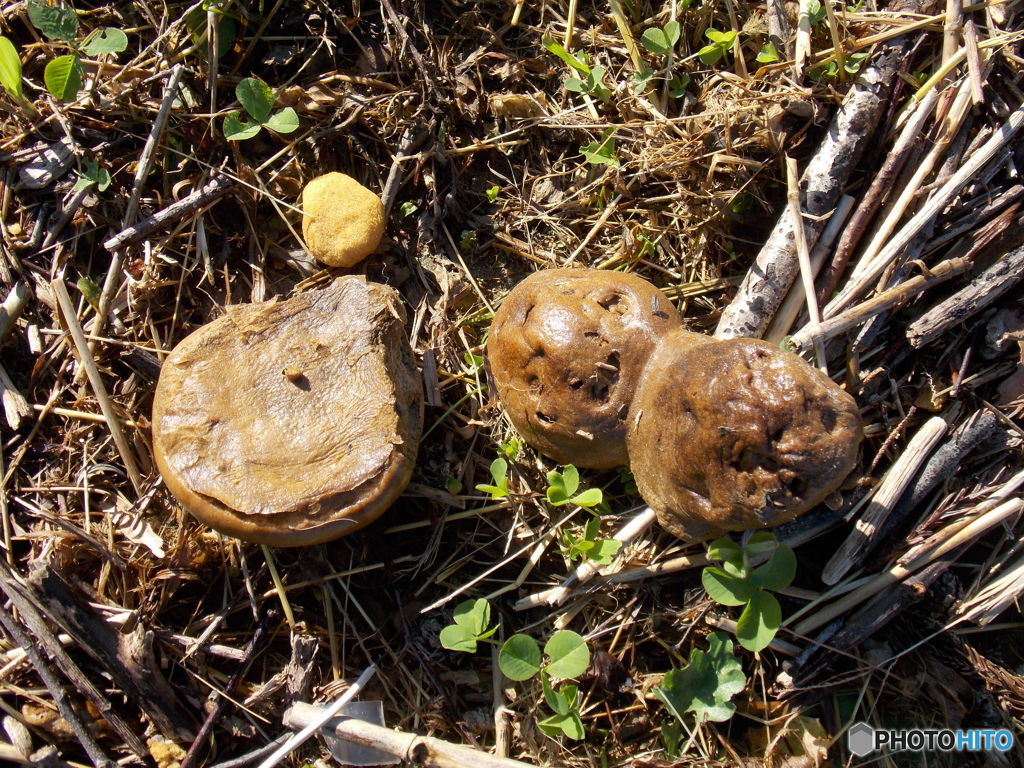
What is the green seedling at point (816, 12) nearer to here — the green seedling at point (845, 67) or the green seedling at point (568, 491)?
the green seedling at point (845, 67)

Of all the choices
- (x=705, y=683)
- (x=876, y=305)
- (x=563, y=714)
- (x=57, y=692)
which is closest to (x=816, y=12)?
(x=876, y=305)

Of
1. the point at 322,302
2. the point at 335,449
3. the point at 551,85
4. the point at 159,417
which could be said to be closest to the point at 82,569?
the point at 159,417

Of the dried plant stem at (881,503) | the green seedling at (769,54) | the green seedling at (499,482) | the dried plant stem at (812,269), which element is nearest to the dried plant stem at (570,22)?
the green seedling at (769,54)

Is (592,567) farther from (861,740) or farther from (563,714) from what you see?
(861,740)

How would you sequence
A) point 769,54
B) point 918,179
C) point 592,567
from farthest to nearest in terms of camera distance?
point 769,54
point 592,567
point 918,179

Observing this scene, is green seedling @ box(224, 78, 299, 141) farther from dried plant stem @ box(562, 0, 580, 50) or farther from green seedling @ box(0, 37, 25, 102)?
dried plant stem @ box(562, 0, 580, 50)

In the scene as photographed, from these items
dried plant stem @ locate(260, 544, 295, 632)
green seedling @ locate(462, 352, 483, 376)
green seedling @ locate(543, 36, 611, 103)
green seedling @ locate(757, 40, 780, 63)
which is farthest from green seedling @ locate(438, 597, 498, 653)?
green seedling @ locate(757, 40, 780, 63)
